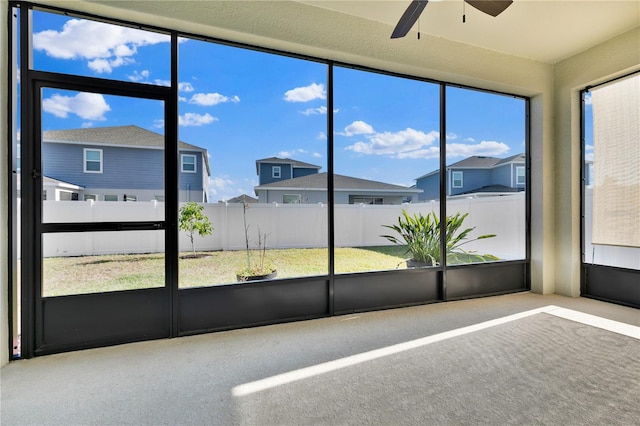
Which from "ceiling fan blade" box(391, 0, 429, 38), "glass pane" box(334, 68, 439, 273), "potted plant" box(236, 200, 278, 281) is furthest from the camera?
"glass pane" box(334, 68, 439, 273)

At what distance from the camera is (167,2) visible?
2.48 meters

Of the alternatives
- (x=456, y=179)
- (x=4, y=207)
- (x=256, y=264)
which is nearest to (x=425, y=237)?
(x=456, y=179)

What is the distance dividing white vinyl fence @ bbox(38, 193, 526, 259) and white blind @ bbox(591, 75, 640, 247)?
83 cm

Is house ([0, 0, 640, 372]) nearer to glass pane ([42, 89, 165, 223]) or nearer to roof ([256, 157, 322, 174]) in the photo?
glass pane ([42, 89, 165, 223])

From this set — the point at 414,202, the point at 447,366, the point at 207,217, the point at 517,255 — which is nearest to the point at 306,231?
the point at 207,217

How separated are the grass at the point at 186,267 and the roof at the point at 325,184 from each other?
2.19 ft

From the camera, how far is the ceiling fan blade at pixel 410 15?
2.01 meters

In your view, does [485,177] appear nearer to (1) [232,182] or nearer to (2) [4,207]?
(1) [232,182]

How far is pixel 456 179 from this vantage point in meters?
3.86

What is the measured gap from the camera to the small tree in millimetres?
2787

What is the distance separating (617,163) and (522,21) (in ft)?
6.58

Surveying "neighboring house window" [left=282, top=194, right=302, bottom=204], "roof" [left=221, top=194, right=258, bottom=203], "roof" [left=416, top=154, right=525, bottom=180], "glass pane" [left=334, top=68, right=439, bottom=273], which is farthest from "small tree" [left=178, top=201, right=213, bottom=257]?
"roof" [left=416, top=154, right=525, bottom=180]

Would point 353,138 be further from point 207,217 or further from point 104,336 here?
point 104,336

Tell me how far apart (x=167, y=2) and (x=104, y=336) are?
2760 mm
